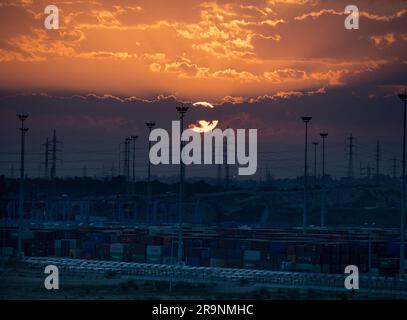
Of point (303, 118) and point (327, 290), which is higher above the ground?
point (303, 118)

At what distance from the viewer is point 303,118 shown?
9362 centimetres

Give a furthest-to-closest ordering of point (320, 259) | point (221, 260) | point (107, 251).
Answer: point (107, 251)
point (221, 260)
point (320, 259)

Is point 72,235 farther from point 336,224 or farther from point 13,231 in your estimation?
point 336,224

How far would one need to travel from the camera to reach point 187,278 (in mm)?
60062

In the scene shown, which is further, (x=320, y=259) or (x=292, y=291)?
(x=320, y=259)

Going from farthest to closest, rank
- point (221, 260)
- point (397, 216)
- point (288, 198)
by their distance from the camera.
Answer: point (288, 198) → point (397, 216) → point (221, 260)

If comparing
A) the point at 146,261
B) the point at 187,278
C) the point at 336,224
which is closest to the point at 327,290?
the point at 187,278

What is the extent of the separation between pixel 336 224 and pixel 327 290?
112504 millimetres

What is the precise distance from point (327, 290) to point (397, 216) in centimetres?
11462
